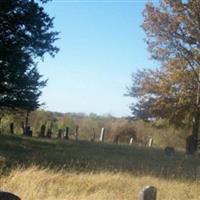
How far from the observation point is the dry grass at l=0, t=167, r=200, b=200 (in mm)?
11180

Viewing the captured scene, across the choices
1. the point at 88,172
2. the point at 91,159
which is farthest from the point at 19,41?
the point at 88,172

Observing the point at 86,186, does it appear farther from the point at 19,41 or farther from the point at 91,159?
the point at 19,41

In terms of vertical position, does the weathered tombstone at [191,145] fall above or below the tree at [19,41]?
below

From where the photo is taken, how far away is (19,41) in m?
25.7

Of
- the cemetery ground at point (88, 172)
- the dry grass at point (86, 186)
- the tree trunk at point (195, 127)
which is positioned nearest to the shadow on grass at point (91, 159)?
the cemetery ground at point (88, 172)

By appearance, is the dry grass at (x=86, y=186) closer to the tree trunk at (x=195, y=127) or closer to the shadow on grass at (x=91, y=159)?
the shadow on grass at (x=91, y=159)

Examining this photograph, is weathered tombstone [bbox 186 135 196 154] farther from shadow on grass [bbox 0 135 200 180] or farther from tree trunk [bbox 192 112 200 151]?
shadow on grass [bbox 0 135 200 180]

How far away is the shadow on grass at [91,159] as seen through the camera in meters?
16.9

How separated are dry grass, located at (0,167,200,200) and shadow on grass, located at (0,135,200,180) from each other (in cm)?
159

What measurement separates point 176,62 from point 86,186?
1714 centimetres

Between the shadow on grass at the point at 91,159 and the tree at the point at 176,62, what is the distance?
490 cm

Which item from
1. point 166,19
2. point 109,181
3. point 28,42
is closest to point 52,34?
point 28,42

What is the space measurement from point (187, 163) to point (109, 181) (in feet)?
28.2

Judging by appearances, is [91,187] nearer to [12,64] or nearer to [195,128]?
[12,64]
